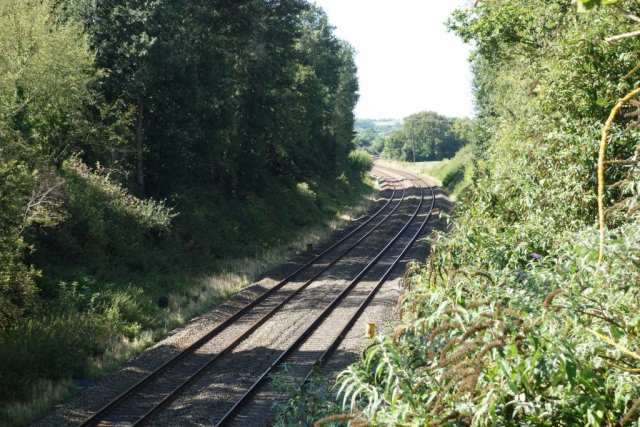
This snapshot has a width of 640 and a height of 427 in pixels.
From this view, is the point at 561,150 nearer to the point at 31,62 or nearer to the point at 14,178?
the point at 14,178

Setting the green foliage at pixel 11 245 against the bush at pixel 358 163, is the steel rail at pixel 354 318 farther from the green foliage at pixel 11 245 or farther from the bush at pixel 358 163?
the bush at pixel 358 163

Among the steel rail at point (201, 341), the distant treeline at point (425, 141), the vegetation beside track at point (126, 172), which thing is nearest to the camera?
the steel rail at point (201, 341)

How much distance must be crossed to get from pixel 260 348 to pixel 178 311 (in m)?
4.20

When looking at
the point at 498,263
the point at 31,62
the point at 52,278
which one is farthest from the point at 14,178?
the point at 498,263

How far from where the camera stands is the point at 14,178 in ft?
39.5

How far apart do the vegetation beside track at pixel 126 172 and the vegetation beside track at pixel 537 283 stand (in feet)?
23.7

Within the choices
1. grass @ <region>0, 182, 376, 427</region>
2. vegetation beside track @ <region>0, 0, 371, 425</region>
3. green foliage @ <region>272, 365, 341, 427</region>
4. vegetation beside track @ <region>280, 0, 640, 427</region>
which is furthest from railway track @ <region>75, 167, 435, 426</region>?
green foliage @ <region>272, 365, 341, 427</region>

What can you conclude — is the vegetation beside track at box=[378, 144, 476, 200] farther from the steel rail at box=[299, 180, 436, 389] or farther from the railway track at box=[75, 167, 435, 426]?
the railway track at box=[75, 167, 435, 426]

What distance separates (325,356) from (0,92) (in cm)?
1195

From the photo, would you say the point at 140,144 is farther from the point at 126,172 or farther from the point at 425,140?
the point at 425,140

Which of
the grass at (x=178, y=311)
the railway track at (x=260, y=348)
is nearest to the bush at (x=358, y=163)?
the grass at (x=178, y=311)

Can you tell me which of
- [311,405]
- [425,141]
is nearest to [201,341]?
[311,405]

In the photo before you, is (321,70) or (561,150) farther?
(321,70)

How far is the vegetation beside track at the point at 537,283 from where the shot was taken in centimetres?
304
